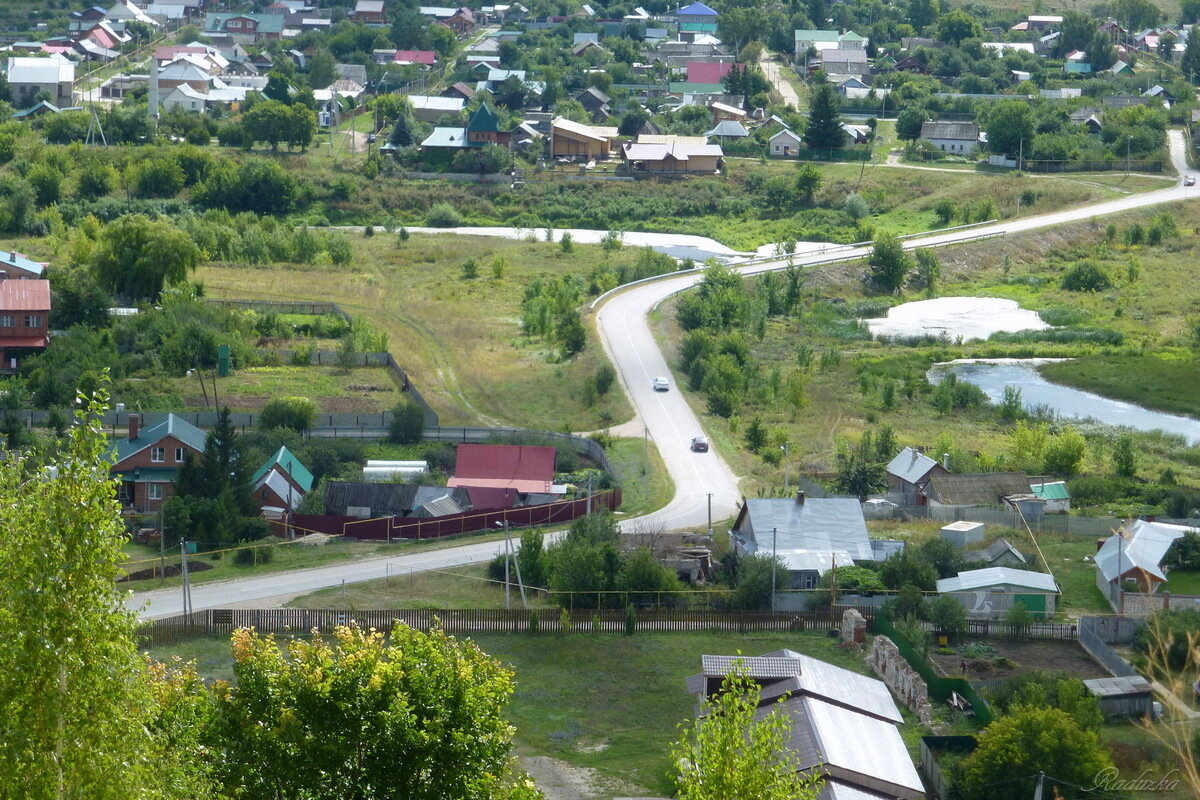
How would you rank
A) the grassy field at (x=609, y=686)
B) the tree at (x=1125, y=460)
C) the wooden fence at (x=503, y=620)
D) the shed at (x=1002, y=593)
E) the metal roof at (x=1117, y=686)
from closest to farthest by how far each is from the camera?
the grassy field at (x=609, y=686)
the metal roof at (x=1117, y=686)
the wooden fence at (x=503, y=620)
the shed at (x=1002, y=593)
the tree at (x=1125, y=460)

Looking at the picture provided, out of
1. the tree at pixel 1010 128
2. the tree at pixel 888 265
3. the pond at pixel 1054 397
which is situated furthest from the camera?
the tree at pixel 1010 128

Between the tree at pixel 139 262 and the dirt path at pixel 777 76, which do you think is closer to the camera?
the tree at pixel 139 262

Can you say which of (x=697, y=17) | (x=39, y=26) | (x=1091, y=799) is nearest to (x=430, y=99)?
(x=697, y=17)

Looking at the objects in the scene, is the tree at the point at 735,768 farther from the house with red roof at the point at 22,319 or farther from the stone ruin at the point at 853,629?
the house with red roof at the point at 22,319

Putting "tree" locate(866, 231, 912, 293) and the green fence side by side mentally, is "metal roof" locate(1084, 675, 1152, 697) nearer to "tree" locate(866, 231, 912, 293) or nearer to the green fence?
the green fence

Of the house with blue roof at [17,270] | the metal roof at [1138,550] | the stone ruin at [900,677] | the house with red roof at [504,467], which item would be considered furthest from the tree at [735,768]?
the house with blue roof at [17,270]

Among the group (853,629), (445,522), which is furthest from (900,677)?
(445,522)

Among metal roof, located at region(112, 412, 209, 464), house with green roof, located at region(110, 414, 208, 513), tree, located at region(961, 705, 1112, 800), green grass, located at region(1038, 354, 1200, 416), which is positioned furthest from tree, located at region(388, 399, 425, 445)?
tree, located at region(961, 705, 1112, 800)

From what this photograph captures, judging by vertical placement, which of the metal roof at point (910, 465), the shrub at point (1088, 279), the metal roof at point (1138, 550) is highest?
the metal roof at point (1138, 550)
